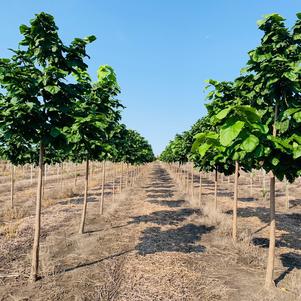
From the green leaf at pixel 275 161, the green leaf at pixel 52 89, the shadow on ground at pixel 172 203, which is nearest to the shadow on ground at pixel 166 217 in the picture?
the shadow on ground at pixel 172 203

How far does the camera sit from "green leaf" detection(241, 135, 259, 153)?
4.67 m

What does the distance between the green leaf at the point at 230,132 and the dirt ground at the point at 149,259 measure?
374 centimetres

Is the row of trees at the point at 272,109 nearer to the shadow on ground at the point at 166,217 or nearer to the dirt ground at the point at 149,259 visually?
the dirt ground at the point at 149,259

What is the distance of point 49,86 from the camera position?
21.3ft

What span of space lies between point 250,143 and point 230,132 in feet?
1.82

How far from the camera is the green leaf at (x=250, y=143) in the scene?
4.67 metres

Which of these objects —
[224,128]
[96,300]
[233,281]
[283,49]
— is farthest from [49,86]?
[233,281]

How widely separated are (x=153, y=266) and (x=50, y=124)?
4.48 m

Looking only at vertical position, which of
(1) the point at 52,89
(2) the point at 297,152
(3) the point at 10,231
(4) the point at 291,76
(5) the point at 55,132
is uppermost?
(4) the point at 291,76

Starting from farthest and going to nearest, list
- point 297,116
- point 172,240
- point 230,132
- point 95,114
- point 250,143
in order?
point 172,240, point 95,114, point 297,116, point 250,143, point 230,132

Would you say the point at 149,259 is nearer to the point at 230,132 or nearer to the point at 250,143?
the point at 250,143

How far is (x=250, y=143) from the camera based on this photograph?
471cm

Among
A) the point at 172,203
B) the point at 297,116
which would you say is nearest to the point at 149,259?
the point at 297,116

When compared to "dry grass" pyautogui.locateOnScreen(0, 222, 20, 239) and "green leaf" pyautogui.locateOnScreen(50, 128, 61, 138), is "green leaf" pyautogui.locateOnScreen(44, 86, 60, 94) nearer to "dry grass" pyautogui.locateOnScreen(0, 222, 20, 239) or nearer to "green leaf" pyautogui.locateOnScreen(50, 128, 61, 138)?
"green leaf" pyautogui.locateOnScreen(50, 128, 61, 138)
